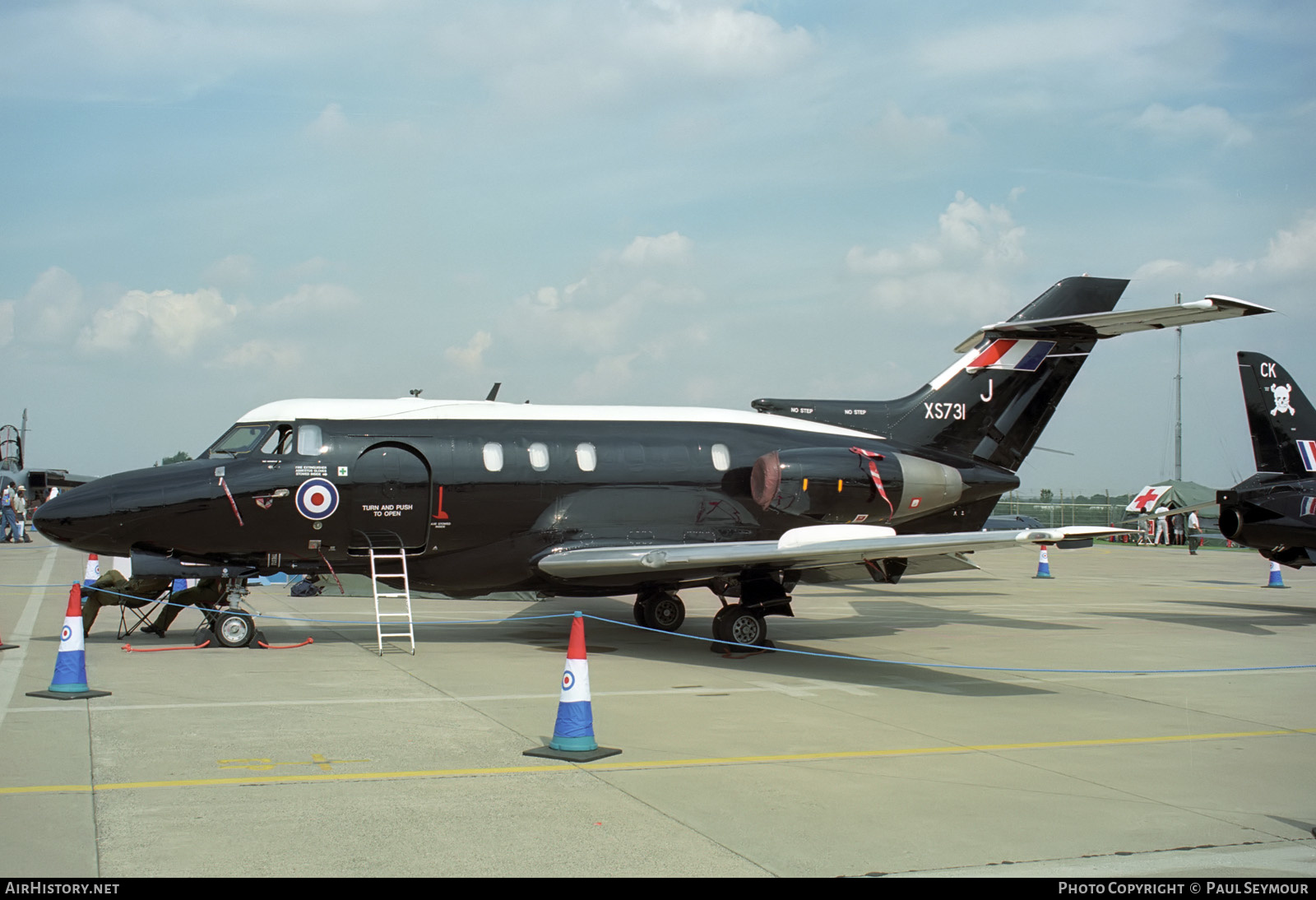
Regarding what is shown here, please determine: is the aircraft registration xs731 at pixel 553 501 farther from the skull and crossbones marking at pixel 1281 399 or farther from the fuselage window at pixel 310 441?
the skull and crossbones marking at pixel 1281 399

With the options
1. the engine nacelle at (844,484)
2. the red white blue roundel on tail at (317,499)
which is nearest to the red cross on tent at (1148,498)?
the engine nacelle at (844,484)

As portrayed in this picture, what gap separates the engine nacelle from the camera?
49.0 ft

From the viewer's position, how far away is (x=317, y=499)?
1389 centimetres

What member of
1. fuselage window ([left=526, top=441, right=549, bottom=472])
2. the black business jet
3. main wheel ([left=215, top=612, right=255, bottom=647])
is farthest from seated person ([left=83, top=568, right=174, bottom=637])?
the black business jet

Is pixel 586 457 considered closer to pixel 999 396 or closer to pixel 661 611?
pixel 661 611

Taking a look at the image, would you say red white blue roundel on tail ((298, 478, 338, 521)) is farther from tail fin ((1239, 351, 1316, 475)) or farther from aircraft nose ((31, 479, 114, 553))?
tail fin ((1239, 351, 1316, 475))

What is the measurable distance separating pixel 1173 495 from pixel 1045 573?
2635 centimetres

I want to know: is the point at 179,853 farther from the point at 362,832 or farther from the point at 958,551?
the point at 958,551

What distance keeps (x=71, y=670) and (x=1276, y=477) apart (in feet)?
60.8

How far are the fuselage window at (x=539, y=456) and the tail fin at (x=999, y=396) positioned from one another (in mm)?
4603

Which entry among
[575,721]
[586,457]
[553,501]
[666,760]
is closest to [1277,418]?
[586,457]

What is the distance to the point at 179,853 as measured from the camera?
5.41 metres

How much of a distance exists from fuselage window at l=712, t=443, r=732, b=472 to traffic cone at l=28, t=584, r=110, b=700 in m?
8.29

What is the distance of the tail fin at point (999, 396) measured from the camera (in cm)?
1736
